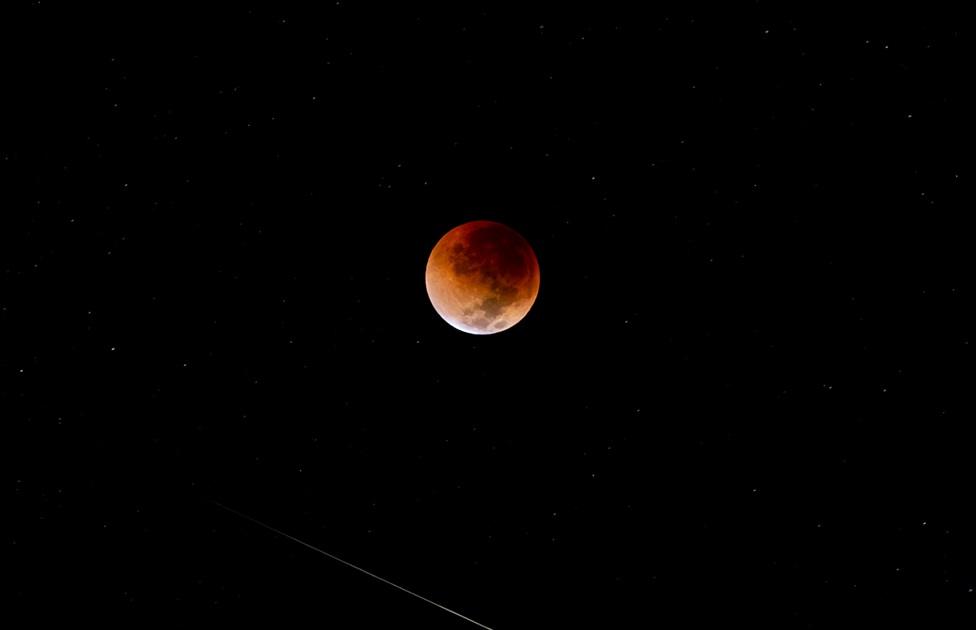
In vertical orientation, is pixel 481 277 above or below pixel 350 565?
above

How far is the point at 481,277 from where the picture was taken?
3.00m

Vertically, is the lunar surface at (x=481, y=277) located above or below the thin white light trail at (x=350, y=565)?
above

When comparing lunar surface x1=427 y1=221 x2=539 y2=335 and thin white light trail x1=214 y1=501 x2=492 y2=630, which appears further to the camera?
thin white light trail x1=214 y1=501 x2=492 y2=630

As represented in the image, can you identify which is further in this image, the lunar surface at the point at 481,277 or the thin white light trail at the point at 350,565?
the thin white light trail at the point at 350,565

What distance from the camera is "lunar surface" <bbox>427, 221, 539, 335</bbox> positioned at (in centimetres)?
301

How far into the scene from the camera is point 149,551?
4.34m

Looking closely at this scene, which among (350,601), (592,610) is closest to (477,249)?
(350,601)

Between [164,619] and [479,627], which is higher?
[479,627]

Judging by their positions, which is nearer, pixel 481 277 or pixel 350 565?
pixel 481 277

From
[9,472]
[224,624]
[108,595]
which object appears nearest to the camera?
[224,624]

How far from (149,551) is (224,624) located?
0.94 meters

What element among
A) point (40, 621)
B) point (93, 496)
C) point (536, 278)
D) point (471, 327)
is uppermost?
point (536, 278)

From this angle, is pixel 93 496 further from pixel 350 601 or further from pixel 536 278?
pixel 536 278

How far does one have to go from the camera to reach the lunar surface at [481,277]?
3006 millimetres
